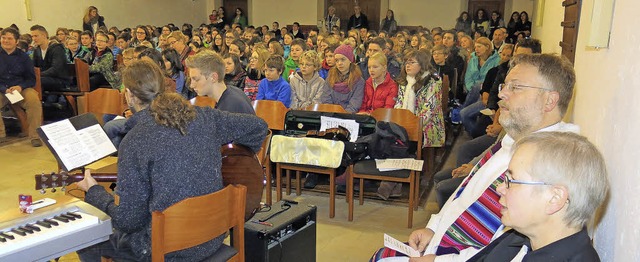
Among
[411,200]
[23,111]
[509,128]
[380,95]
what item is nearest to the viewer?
[509,128]

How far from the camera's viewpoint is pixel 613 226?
5.12 ft

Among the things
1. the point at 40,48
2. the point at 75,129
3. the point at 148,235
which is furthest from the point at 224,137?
the point at 40,48

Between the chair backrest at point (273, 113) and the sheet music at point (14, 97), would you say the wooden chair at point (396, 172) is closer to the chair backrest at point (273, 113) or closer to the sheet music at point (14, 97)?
the chair backrest at point (273, 113)

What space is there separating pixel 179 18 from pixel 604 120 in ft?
50.8

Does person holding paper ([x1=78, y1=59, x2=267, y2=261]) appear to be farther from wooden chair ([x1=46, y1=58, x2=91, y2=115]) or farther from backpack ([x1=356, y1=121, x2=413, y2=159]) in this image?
wooden chair ([x1=46, y1=58, x2=91, y2=115])

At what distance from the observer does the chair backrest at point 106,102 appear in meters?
4.57

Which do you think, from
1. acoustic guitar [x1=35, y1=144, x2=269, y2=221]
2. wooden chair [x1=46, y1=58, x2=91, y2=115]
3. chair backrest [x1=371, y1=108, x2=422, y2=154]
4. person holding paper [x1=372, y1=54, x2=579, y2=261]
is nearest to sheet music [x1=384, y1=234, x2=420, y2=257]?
person holding paper [x1=372, y1=54, x2=579, y2=261]

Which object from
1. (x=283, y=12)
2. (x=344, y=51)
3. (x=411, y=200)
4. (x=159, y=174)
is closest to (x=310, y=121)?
(x=411, y=200)

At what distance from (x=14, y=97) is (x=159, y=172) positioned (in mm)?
4691

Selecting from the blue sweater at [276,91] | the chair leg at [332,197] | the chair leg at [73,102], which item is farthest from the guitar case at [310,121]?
the chair leg at [73,102]

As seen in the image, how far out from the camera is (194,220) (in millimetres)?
1937

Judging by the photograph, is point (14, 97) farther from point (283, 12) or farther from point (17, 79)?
point (283, 12)

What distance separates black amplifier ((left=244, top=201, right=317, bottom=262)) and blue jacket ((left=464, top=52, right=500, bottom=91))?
13.2 feet

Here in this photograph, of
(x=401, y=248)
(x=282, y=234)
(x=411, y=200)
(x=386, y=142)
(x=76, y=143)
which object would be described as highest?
(x=76, y=143)
